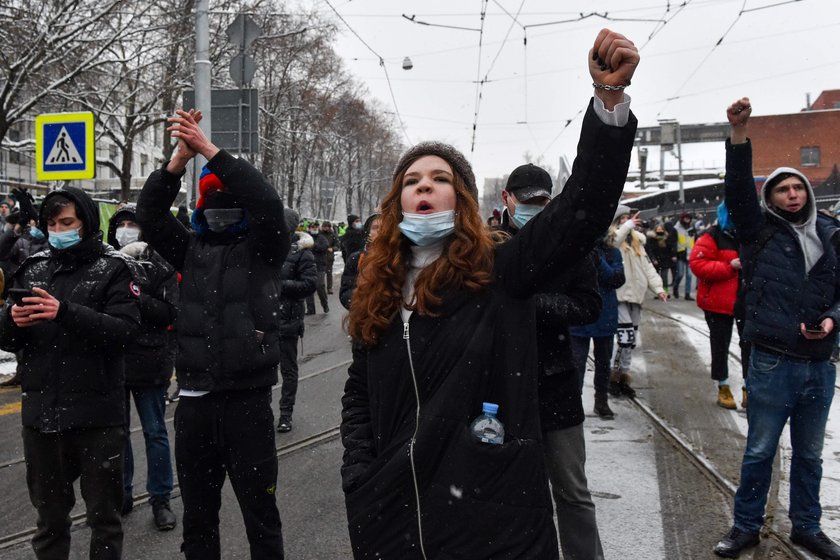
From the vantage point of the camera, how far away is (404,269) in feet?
7.70

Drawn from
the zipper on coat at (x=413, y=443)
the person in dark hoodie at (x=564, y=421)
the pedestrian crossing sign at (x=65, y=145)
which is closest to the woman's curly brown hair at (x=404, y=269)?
the zipper on coat at (x=413, y=443)

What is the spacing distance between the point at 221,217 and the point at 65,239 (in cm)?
83

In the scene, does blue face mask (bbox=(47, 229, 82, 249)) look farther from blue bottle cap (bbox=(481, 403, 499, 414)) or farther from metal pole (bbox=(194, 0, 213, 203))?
metal pole (bbox=(194, 0, 213, 203))

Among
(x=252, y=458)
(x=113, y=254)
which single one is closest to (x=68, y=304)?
(x=113, y=254)

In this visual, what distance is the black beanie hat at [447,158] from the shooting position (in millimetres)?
2342

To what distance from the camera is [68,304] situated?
3.36 metres

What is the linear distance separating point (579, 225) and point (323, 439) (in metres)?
5.08

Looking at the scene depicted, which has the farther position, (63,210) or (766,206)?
(766,206)

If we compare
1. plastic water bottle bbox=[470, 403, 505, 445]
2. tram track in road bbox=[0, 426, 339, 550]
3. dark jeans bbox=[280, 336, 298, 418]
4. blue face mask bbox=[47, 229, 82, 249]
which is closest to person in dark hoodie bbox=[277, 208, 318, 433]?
dark jeans bbox=[280, 336, 298, 418]

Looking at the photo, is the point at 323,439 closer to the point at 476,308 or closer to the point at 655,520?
the point at 655,520

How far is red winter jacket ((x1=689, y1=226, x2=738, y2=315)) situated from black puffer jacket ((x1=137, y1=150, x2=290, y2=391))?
4915 millimetres

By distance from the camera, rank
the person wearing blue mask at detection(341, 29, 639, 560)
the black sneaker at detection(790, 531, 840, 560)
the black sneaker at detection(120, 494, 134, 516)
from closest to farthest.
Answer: the person wearing blue mask at detection(341, 29, 639, 560) → the black sneaker at detection(790, 531, 840, 560) → the black sneaker at detection(120, 494, 134, 516)

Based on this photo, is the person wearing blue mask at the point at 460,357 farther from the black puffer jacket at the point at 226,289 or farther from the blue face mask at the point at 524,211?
the blue face mask at the point at 524,211

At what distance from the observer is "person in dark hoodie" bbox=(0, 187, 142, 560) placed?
3443mm
